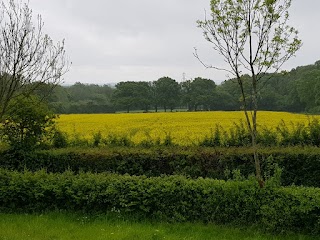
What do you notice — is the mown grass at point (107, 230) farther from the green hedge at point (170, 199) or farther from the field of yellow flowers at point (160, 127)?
the field of yellow flowers at point (160, 127)

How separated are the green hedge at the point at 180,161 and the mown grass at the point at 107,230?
2.63m

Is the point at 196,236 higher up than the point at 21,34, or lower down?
lower down

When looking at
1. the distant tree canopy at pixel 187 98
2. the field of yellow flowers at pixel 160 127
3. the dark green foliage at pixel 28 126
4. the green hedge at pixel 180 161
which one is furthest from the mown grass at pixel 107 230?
the distant tree canopy at pixel 187 98

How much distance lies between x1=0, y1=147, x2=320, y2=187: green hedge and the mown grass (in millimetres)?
2628

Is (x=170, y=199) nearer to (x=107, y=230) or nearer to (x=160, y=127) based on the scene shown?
(x=107, y=230)

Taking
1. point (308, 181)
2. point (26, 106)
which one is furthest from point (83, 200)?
point (308, 181)

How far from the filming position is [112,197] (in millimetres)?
7855

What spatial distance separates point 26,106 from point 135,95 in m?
37.1

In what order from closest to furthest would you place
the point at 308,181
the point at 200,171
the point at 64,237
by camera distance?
1. the point at 64,237
2. the point at 308,181
3. the point at 200,171

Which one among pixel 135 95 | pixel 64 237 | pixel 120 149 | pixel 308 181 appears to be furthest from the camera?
pixel 135 95

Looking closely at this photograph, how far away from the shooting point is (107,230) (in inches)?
Result: 270

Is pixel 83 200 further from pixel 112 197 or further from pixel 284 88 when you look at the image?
pixel 284 88

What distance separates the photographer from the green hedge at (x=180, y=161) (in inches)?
381

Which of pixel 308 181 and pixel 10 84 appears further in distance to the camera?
pixel 308 181
